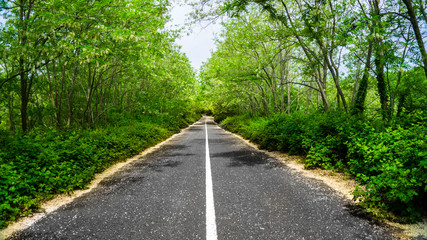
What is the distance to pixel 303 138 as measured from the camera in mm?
8852

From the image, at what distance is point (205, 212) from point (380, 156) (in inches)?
151

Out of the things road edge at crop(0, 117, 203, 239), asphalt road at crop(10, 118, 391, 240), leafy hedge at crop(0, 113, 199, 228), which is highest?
leafy hedge at crop(0, 113, 199, 228)

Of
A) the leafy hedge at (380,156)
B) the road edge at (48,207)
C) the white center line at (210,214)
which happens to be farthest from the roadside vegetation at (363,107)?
the road edge at (48,207)

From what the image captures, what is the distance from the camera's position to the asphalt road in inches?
134

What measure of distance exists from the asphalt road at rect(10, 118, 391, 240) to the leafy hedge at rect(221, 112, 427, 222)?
0.67 metres

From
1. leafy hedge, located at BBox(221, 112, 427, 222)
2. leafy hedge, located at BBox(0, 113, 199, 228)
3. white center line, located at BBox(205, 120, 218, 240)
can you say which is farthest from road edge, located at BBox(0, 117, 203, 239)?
leafy hedge, located at BBox(221, 112, 427, 222)

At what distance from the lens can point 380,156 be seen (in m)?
4.54

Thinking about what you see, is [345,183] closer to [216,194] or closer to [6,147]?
[216,194]

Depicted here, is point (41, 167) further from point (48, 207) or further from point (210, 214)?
point (210, 214)

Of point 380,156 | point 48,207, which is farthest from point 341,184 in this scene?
point 48,207

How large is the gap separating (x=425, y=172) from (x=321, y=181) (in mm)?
2704

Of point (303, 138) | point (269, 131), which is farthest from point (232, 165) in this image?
point (269, 131)

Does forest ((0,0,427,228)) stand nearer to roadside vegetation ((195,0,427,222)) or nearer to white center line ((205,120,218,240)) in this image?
roadside vegetation ((195,0,427,222))

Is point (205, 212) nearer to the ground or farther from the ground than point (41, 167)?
nearer to the ground
